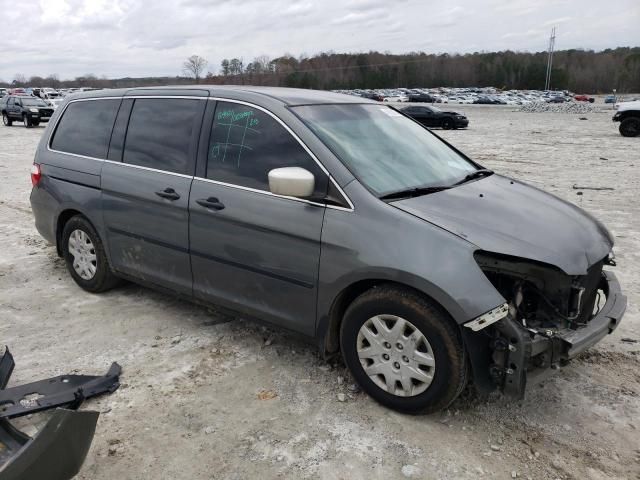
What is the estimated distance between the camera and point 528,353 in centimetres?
272

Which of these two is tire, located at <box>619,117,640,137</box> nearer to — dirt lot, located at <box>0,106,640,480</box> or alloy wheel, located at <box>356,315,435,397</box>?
dirt lot, located at <box>0,106,640,480</box>

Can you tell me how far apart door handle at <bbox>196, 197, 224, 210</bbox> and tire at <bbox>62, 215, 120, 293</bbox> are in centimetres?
143

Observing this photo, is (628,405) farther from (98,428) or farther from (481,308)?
(98,428)

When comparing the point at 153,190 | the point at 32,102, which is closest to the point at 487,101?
the point at 32,102

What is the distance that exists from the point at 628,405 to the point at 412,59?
5933 inches

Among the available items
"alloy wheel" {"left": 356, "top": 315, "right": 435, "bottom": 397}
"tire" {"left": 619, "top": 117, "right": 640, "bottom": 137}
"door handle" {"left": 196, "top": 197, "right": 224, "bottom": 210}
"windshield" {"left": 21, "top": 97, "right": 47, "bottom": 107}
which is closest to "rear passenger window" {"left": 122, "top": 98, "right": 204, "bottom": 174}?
"door handle" {"left": 196, "top": 197, "right": 224, "bottom": 210}

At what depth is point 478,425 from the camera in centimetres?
308

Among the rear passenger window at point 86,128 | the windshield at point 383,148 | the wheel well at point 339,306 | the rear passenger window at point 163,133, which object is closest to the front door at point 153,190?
the rear passenger window at point 163,133

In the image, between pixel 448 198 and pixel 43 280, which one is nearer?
pixel 448 198

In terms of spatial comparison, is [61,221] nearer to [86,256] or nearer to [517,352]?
[86,256]

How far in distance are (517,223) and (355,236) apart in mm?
939

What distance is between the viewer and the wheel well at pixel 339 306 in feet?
10.3

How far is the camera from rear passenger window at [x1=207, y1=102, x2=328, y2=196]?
3.42m

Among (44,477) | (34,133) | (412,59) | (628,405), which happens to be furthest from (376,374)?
(412,59)
